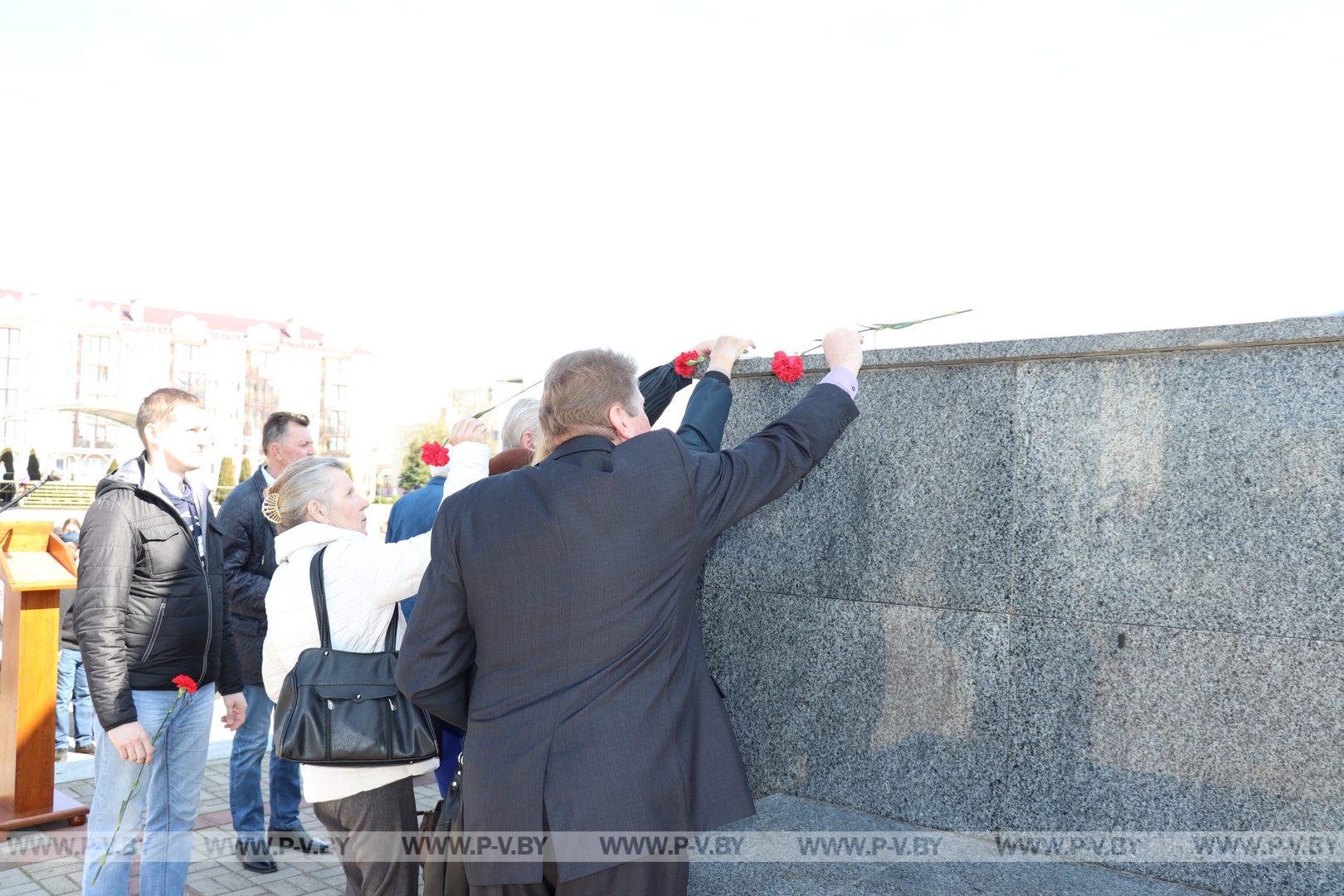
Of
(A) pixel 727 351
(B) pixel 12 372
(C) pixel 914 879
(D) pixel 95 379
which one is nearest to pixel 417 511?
(A) pixel 727 351

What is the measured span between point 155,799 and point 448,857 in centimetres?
183

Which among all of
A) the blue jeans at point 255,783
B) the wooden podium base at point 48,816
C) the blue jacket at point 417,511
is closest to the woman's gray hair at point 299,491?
the blue jacket at point 417,511

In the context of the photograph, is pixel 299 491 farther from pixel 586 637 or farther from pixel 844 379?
pixel 844 379

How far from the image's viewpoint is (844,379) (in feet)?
9.04

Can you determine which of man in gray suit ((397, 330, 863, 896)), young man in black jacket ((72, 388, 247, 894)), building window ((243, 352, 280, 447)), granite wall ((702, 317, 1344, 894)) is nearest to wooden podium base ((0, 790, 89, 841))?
young man in black jacket ((72, 388, 247, 894))

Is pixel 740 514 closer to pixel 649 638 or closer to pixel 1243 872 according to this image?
pixel 649 638

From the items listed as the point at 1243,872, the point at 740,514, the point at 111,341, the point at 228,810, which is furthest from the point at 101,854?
the point at 111,341

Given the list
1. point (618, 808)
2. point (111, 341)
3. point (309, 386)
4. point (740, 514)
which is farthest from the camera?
point (309, 386)

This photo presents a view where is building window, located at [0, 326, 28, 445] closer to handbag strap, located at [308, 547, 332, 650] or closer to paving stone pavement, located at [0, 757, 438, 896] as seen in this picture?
paving stone pavement, located at [0, 757, 438, 896]

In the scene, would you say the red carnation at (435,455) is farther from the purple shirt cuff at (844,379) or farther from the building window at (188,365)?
the building window at (188,365)

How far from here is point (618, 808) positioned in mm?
2154

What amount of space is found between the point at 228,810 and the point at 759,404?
13.5ft

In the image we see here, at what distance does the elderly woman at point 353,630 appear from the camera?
2768mm

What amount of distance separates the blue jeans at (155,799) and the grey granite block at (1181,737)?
2.92 meters
